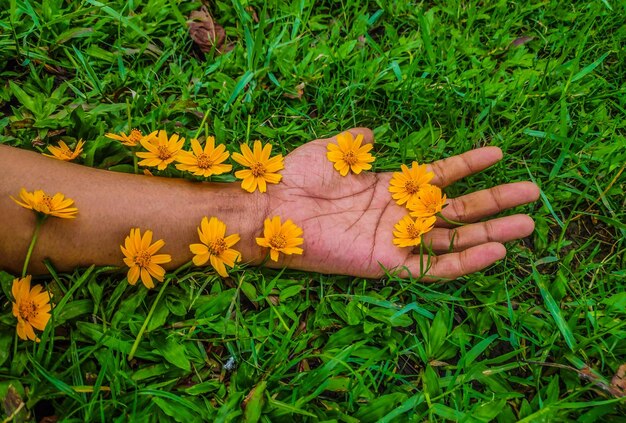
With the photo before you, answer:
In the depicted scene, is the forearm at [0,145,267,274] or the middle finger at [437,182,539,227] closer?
the forearm at [0,145,267,274]

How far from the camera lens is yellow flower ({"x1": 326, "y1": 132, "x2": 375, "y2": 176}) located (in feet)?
7.68

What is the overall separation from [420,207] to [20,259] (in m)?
1.58

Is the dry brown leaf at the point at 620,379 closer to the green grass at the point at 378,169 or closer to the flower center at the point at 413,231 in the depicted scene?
the green grass at the point at 378,169

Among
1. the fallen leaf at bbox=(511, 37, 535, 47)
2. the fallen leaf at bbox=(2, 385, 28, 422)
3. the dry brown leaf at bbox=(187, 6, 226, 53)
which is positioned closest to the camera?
the fallen leaf at bbox=(2, 385, 28, 422)

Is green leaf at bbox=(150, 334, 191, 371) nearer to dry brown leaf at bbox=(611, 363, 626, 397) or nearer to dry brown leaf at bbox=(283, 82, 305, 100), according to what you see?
dry brown leaf at bbox=(283, 82, 305, 100)

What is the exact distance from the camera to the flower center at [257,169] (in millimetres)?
2262

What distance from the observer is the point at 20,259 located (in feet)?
6.40

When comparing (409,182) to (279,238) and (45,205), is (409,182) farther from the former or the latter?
(45,205)

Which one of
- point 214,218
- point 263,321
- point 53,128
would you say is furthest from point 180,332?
point 53,128

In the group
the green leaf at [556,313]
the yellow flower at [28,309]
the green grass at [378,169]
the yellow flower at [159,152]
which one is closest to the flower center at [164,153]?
the yellow flower at [159,152]

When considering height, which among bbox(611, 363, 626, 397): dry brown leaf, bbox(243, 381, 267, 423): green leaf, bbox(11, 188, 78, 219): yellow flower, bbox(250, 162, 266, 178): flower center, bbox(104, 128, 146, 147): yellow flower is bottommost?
bbox(611, 363, 626, 397): dry brown leaf

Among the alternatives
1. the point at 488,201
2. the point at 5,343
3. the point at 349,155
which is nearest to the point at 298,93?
the point at 349,155

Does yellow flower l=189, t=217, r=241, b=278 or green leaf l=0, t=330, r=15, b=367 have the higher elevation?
yellow flower l=189, t=217, r=241, b=278

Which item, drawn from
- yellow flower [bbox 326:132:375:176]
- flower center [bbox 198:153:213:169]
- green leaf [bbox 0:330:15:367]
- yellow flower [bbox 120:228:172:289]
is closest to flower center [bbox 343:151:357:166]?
yellow flower [bbox 326:132:375:176]
